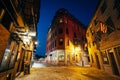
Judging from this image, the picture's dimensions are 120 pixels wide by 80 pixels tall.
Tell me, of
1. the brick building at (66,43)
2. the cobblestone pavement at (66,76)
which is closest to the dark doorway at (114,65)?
the cobblestone pavement at (66,76)

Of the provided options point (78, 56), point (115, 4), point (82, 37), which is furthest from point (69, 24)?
→ point (115, 4)

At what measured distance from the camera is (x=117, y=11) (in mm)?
8609

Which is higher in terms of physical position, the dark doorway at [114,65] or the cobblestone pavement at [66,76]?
the dark doorway at [114,65]

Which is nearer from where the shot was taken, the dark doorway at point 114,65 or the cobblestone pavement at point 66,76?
the cobblestone pavement at point 66,76

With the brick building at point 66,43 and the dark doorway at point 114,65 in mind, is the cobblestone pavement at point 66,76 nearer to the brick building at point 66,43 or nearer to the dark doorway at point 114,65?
the dark doorway at point 114,65

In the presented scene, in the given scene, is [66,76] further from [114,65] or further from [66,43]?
[66,43]

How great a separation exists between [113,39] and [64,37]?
1692 centimetres

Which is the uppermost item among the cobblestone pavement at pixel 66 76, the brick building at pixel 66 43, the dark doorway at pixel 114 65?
the brick building at pixel 66 43

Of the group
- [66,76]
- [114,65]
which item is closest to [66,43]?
[114,65]

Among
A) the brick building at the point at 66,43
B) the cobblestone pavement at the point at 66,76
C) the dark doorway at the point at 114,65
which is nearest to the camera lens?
the cobblestone pavement at the point at 66,76

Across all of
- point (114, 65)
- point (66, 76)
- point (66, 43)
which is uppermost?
point (66, 43)

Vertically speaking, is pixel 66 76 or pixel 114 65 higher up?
pixel 114 65

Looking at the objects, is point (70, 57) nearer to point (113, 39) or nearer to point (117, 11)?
point (113, 39)

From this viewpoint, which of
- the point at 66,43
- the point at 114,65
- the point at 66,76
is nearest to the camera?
the point at 66,76
